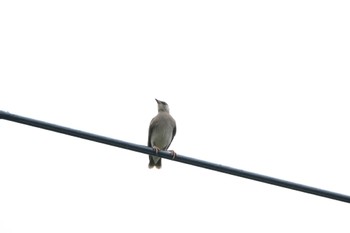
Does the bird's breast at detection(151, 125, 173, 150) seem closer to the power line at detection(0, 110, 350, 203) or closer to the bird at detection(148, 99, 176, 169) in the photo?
the bird at detection(148, 99, 176, 169)

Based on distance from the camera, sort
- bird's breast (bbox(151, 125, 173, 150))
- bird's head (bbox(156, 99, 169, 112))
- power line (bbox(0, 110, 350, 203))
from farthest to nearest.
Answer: bird's head (bbox(156, 99, 169, 112)), bird's breast (bbox(151, 125, 173, 150)), power line (bbox(0, 110, 350, 203))

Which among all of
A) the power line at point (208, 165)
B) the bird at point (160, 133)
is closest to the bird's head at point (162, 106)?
the bird at point (160, 133)

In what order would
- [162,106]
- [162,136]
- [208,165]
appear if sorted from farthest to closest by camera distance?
[162,106], [162,136], [208,165]

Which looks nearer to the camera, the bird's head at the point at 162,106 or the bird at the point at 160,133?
the bird at the point at 160,133

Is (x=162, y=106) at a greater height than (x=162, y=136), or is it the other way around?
(x=162, y=106)

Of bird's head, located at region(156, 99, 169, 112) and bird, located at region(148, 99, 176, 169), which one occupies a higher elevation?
bird's head, located at region(156, 99, 169, 112)

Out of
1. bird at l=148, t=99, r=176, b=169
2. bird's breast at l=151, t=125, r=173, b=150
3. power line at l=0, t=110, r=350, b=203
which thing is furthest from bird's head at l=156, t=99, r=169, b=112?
power line at l=0, t=110, r=350, b=203

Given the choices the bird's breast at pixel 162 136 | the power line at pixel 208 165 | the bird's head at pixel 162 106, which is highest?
the bird's head at pixel 162 106

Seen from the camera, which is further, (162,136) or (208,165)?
(162,136)

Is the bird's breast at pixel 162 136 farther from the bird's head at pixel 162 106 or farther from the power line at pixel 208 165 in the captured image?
the power line at pixel 208 165

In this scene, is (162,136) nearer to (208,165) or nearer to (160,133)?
(160,133)

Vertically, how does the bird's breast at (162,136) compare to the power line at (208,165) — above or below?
above

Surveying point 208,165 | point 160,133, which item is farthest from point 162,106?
point 208,165

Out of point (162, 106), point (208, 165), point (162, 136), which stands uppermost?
point (162, 106)
